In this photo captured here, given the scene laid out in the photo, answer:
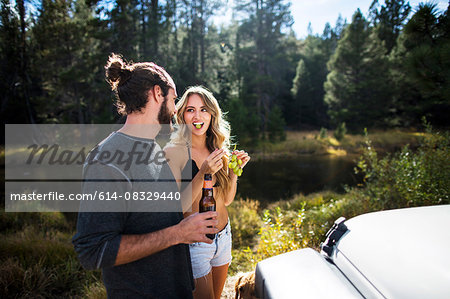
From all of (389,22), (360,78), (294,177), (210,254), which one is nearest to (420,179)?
(210,254)

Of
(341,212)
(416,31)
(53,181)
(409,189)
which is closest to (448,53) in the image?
(416,31)

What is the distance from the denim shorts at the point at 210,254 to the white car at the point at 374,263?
463mm

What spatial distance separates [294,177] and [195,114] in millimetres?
12793

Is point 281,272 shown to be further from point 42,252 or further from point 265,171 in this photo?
point 265,171

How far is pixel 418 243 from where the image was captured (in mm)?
1628

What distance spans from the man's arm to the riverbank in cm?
1843

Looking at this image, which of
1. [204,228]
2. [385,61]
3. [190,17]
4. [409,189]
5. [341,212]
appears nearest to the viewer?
[204,228]

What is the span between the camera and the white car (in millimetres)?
1402

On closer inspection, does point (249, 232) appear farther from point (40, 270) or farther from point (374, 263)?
point (374, 263)

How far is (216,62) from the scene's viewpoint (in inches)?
956

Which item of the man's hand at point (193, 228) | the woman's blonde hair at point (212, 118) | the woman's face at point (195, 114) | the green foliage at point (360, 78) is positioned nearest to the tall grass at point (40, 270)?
the woman's blonde hair at point (212, 118)

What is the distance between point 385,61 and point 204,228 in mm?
30779

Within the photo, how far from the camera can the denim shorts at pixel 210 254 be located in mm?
2242

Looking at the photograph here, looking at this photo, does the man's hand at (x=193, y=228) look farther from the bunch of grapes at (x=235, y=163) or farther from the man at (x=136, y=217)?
the bunch of grapes at (x=235, y=163)
